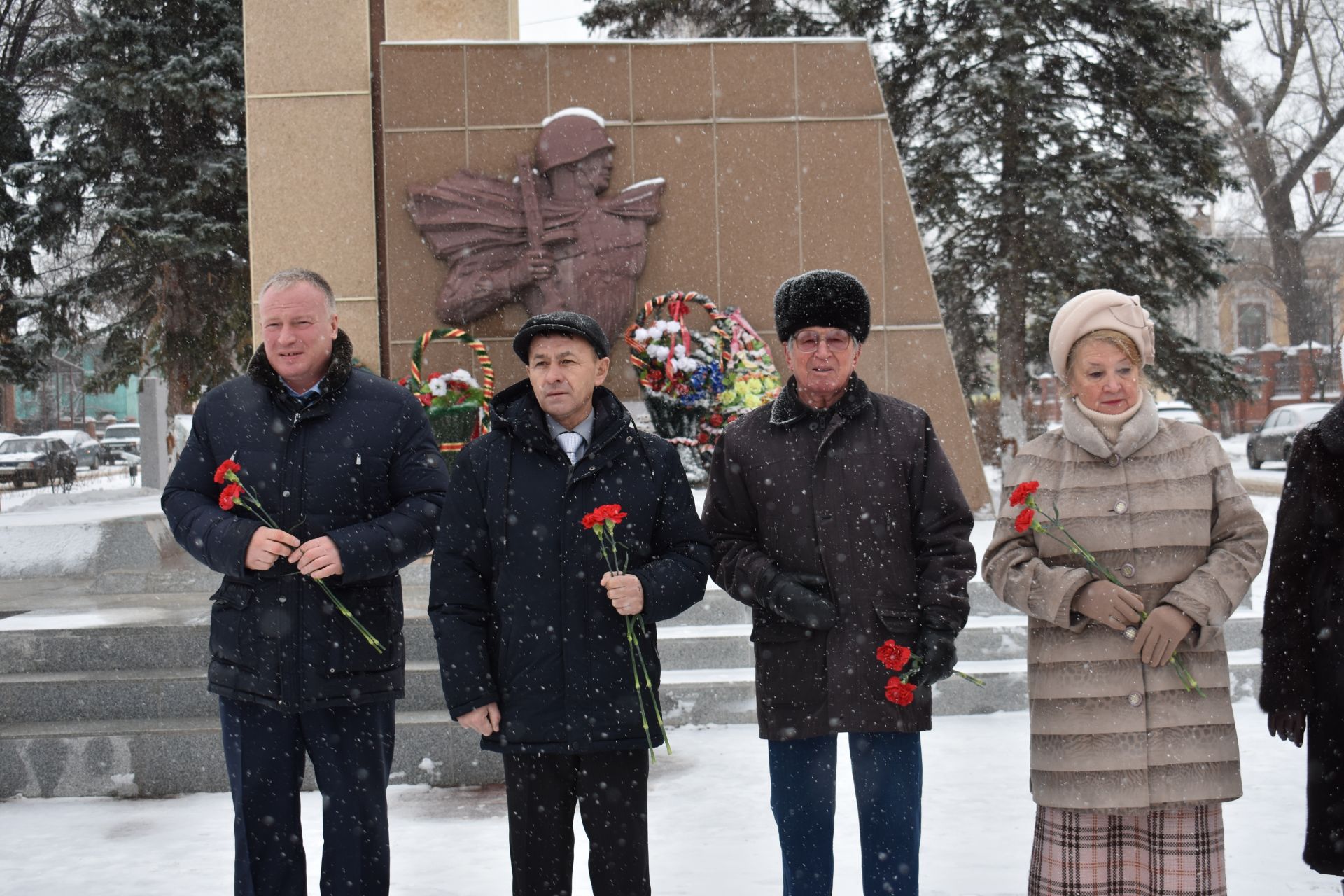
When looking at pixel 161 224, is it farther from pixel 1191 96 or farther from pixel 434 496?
pixel 434 496

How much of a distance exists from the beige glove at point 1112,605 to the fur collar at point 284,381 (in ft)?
6.05

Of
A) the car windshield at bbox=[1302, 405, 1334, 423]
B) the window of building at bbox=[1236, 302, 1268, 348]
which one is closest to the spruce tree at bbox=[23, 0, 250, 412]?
the car windshield at bbox=[1302, 405, 1334, 423]

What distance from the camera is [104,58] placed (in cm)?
1798

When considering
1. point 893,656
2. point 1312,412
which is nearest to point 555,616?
point 893,656

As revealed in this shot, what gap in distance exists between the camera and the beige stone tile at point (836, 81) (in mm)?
8359

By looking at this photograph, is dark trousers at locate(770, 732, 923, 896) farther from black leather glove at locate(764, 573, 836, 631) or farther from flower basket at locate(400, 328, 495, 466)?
flower basket at locate(400, 328, 495, 466)

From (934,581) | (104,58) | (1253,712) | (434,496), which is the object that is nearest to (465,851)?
(434,496)

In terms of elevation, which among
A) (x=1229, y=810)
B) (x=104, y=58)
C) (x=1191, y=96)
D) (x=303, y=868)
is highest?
(x=104, y=58)

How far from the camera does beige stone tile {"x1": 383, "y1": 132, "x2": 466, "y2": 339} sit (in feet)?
27.0

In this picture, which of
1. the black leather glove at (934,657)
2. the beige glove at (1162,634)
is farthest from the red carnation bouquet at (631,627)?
the beige glove at (1162,634)

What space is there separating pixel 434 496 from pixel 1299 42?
2968 cm

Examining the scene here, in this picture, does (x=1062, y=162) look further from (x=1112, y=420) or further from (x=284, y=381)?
(x=284, y=381)

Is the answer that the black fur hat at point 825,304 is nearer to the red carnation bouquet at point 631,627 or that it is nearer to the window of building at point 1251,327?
the red carnation bouquet at point 631,627

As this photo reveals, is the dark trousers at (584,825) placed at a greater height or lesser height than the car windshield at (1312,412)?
lesser
